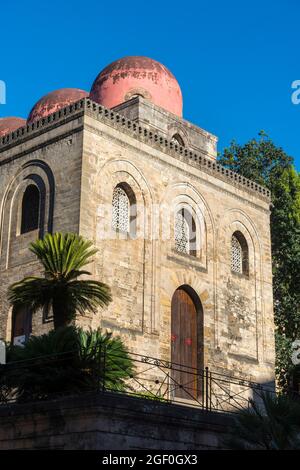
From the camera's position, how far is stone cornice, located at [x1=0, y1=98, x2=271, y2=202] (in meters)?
22.5

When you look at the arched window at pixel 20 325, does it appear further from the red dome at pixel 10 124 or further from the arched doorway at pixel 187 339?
the red dome at pixel 10 124

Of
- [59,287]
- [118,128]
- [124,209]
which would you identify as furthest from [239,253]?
[59,287]

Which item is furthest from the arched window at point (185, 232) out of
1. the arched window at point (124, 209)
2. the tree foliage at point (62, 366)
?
the tree foliage at point (62, 366)

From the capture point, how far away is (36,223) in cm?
2300

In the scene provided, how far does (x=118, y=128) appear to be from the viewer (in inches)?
912

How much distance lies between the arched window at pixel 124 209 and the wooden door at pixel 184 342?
2.69 m

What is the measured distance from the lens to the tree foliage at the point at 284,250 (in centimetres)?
2895

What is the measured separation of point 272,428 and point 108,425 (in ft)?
8.74

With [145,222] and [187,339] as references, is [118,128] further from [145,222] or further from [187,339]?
[187,339]

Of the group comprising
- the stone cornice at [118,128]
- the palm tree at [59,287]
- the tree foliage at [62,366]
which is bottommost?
the tree foliage at [62,366]

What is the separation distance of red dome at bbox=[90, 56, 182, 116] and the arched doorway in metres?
7.16

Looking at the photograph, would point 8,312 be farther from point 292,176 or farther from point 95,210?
point 292,176

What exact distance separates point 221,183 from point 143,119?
343 centimetres

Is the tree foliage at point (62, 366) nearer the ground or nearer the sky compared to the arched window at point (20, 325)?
nearer the ground
